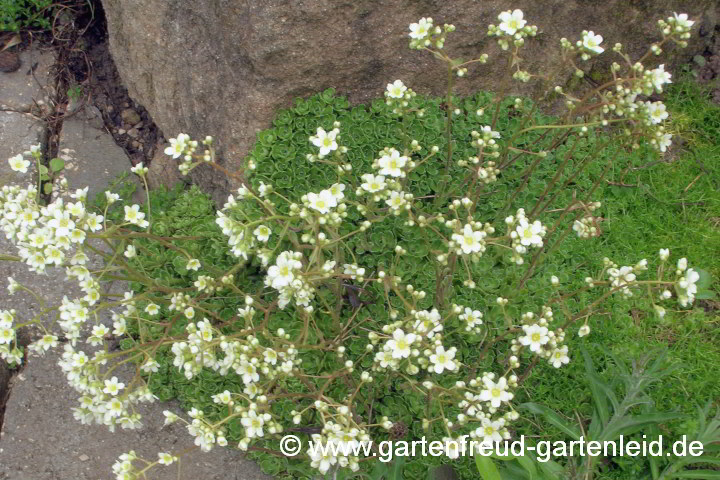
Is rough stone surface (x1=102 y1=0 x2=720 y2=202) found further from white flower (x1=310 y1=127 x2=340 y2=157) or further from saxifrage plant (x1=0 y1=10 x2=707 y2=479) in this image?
white flower (x1=310 y1=127 x2=340 y2=157)

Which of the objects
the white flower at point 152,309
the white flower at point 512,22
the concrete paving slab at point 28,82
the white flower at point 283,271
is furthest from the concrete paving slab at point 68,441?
the white flower at point 512,22

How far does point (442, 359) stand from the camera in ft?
7.55

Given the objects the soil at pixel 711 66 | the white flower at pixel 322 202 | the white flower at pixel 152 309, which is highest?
the soil at pixel 711 66

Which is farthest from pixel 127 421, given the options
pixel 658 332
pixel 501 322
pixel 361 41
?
pixel 658 332

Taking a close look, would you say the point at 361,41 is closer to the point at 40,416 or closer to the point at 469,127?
the point at 469,127

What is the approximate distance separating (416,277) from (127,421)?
1417mm

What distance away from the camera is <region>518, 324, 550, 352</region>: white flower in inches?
91.1

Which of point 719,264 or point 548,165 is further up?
point 548,165

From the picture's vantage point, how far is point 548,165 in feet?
11.1

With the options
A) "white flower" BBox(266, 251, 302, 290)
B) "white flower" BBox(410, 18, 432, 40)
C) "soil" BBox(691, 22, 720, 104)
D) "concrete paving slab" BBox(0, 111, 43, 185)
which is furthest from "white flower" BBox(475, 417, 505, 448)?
"concrete paving slab" BBox(0, 111, 43, 185)
